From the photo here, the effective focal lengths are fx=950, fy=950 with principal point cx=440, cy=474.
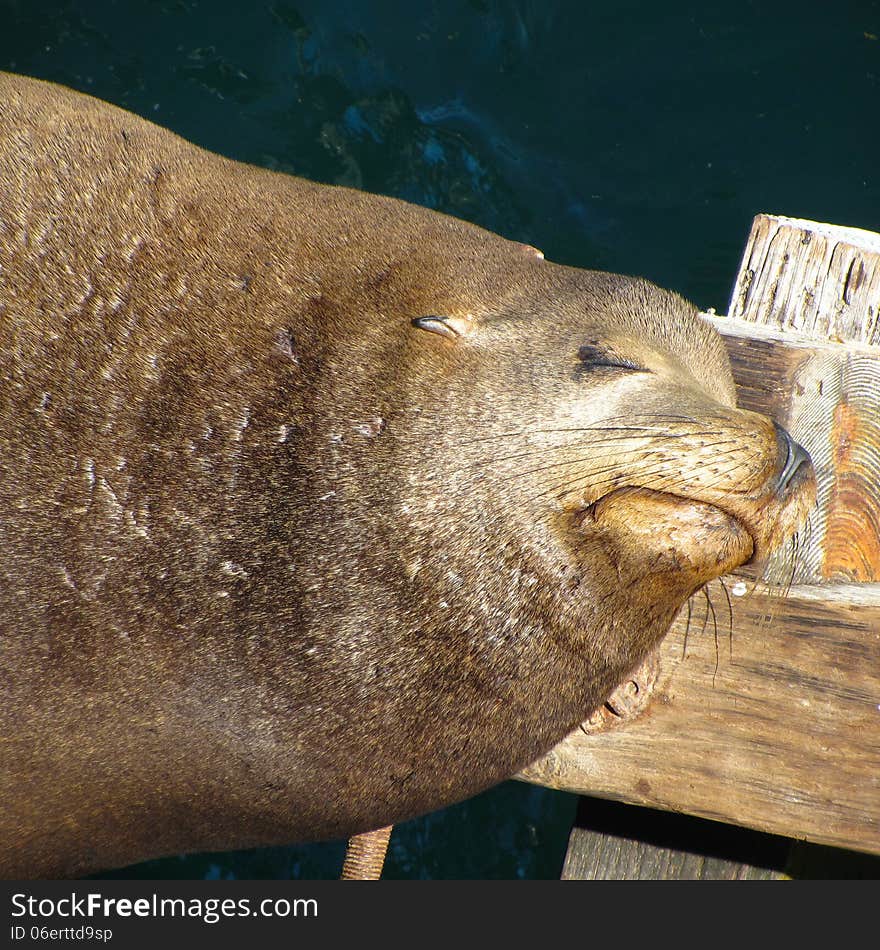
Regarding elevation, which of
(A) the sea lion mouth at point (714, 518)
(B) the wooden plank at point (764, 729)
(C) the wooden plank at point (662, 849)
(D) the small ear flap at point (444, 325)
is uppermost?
(D) the small ear flap at point (444, 325)

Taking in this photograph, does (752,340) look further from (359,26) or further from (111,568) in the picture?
(359,26)

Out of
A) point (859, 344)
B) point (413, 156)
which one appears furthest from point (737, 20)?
point (859, 344)

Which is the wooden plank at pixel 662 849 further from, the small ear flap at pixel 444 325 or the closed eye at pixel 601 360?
the small ear flap at pixel 444 325

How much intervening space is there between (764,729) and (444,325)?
67.0 inches

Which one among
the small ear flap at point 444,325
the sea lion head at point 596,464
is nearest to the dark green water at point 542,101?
the sea lion head at point 596,464

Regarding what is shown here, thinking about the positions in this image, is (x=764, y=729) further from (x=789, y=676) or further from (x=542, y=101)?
(x=542, y=101)

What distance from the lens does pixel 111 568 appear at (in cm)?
248

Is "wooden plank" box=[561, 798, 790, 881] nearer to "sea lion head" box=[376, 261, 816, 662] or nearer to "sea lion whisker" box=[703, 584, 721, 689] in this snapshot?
"sea lion whisker" box=[703, 584, 721, 689]

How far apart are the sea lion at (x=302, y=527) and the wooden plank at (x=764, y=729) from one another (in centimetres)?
63

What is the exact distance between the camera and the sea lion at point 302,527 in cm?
242

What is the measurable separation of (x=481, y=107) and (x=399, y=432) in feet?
15.9

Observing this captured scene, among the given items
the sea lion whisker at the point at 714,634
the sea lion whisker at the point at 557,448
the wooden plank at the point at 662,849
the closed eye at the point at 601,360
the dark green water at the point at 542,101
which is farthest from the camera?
the dark green water at the point at 542,101

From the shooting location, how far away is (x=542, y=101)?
658cm

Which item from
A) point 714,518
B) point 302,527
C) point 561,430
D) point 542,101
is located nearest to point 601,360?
point 561,430
